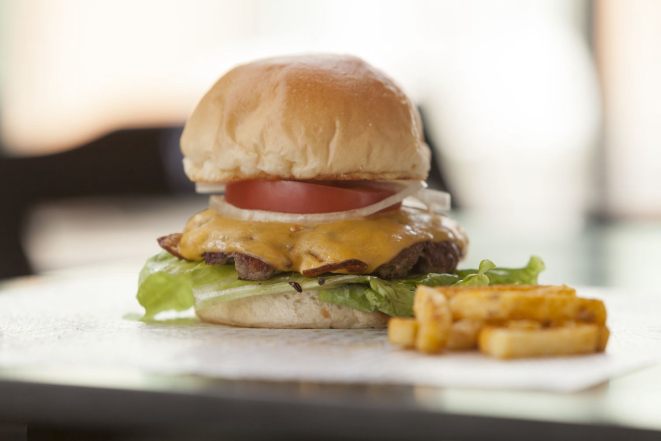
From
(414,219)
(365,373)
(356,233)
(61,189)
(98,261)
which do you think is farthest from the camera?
(61,189)

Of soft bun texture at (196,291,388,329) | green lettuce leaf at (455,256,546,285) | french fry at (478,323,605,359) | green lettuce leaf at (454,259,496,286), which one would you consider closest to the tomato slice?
soft bun texture at (196,291,388,329)

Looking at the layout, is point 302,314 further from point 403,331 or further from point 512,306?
point 512,306

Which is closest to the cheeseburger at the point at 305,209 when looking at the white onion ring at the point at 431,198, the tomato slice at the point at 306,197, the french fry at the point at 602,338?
the tomato slice at the point at 306,197

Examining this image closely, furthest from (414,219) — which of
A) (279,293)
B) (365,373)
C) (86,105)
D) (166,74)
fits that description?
(166,74)

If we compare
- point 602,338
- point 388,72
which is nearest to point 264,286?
point 602,338

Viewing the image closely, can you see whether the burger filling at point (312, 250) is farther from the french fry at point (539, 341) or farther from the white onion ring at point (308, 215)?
the french fry at point (539, 341)

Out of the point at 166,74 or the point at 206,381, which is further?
the point at 166,74

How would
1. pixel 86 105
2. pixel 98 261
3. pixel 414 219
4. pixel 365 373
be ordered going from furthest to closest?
pixel 86 105 < pixel 98 261 < pixel 414 219 < pixel 365 373

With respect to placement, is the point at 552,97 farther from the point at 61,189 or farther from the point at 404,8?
the point at 61,189
